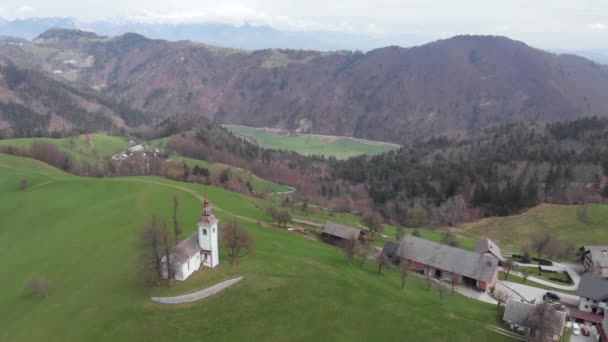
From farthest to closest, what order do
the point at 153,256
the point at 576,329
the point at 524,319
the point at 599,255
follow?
the point at 599,255
the point at 153,256
the point at 576,329
the point at 524,319

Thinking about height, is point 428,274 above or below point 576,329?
below

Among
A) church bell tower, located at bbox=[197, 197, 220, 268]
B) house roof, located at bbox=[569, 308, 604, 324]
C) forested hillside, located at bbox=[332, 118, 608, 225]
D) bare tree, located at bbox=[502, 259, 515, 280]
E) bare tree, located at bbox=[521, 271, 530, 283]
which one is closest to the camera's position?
church bell tower, located at bbox=[197, 197, 220, 268]

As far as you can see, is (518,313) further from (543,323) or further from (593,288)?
(593,288)

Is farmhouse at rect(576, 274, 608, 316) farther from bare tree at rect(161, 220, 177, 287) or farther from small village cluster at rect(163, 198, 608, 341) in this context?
bare tree at rect(161, 220, 177, 287)

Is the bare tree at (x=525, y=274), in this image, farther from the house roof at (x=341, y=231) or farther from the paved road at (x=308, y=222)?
the paved road at (x=308, y=222)

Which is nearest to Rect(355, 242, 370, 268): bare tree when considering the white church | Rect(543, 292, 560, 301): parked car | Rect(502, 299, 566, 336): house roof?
Rect(502, 299, 566, 336): house roof

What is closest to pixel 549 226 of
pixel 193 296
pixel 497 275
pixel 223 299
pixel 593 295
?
pixel 497 275

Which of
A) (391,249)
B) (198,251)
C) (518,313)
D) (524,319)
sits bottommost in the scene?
(391,249)

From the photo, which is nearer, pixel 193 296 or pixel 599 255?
pixel 193 296
